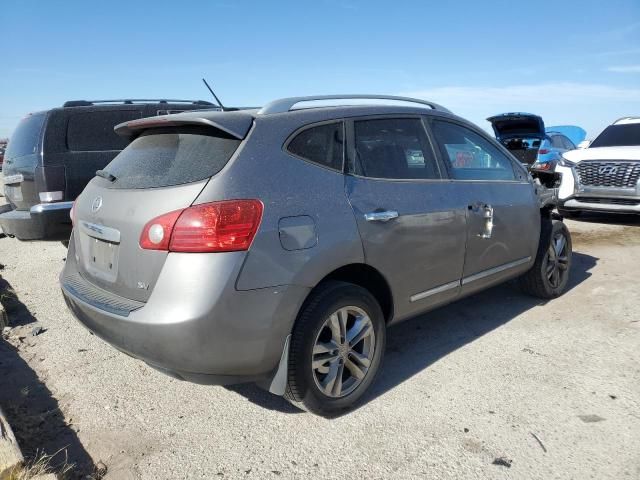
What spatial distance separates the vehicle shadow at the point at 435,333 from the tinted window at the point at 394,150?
1.28 metres

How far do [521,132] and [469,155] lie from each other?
9.76 m

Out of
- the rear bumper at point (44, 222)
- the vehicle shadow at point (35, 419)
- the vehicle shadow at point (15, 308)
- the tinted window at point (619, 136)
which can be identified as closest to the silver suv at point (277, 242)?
the vehicle shadow at point (35, 419)

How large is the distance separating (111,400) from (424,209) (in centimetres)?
225

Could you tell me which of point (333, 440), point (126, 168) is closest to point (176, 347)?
point (333, 440)

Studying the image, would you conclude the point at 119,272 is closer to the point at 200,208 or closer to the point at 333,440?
the point at 200,208

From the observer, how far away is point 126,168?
288 centimetres

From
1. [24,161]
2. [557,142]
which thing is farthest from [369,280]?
[557,142]

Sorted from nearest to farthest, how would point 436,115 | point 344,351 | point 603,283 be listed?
point 344,351 → point 436,115 → point 603,283

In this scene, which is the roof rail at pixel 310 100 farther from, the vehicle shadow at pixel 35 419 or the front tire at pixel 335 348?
the vehicle shadow at pixel 35 419

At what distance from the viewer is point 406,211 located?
3.00 m

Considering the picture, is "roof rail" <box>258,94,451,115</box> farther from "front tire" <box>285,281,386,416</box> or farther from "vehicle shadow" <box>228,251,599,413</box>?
"vehicle shadow" <box>228,251,599,413</box>

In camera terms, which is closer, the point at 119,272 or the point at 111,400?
the point at 119,272

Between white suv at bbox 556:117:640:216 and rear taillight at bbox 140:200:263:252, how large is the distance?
760cm

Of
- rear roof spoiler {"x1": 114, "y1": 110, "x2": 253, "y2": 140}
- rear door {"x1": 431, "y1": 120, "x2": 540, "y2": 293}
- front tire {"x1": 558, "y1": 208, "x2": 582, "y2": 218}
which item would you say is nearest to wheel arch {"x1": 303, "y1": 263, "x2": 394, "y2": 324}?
rear door {"x1": 431, "y1": 120, "x2": 540, "y2": 293}
